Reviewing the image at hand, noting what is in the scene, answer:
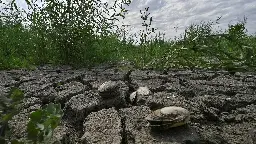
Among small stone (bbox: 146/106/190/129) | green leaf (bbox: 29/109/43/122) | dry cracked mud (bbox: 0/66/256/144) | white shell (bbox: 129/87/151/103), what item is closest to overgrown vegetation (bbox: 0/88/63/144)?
green leaf (bbox: 29/109/43/122)

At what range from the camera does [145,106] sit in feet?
8.38

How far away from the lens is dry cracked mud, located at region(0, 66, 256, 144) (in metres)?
2.08

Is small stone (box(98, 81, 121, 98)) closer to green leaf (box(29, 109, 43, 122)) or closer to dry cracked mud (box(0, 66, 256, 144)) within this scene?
dry cracked mud (box(0, 66, 256, 144))

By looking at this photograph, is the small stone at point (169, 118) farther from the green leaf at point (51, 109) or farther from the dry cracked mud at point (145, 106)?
the green leaf at point (51, 109)

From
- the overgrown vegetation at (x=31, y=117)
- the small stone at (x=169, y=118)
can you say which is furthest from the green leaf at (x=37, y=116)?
the small stone at (x=169, y=118)

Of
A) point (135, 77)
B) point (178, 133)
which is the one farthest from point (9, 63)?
point (178, 133)

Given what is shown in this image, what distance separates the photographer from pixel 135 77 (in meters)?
3.80

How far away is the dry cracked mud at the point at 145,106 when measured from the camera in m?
2.08

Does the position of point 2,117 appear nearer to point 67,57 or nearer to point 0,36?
point 67,57

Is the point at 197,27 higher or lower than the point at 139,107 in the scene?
higher

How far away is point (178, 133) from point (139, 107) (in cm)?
57

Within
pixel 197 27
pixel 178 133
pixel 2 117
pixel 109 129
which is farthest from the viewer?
pixel 197 27

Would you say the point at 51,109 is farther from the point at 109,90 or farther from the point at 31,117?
the point at 109,90

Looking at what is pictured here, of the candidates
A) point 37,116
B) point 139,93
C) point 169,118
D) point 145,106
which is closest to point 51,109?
point 37,116
